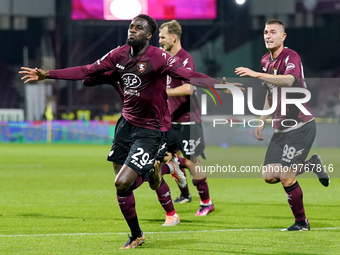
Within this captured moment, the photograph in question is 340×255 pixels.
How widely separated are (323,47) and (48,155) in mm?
18728

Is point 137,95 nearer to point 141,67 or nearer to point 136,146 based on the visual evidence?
point 141,67

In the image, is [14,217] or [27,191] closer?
[14,217]

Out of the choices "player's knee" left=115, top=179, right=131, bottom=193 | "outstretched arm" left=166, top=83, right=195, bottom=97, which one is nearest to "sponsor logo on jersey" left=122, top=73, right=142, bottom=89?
"player's knee" left=115, top=179, right=131, bottom=193

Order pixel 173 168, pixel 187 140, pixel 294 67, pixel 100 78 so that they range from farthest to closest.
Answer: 1. pixel 187 140
2. pixel 173 168
3. pixel 294 67
4. pixel 100 78

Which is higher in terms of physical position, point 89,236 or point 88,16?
point 88,16

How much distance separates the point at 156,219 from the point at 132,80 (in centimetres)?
261

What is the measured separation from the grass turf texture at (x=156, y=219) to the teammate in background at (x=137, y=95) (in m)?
0.61

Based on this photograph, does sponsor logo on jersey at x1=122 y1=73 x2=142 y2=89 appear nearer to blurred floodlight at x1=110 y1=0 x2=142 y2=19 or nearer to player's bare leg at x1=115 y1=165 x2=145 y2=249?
player's bare leg at x1=115 y1=165 x2=145 y2=249

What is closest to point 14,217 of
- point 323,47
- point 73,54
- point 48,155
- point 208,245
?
point 208,245

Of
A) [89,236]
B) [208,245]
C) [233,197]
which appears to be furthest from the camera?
[233,197]

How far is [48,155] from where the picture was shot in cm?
2330

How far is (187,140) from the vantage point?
9.52 meters

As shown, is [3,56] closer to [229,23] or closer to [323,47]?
[229,23]

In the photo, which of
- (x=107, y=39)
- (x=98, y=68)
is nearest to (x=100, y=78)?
(x=98, y=68)
